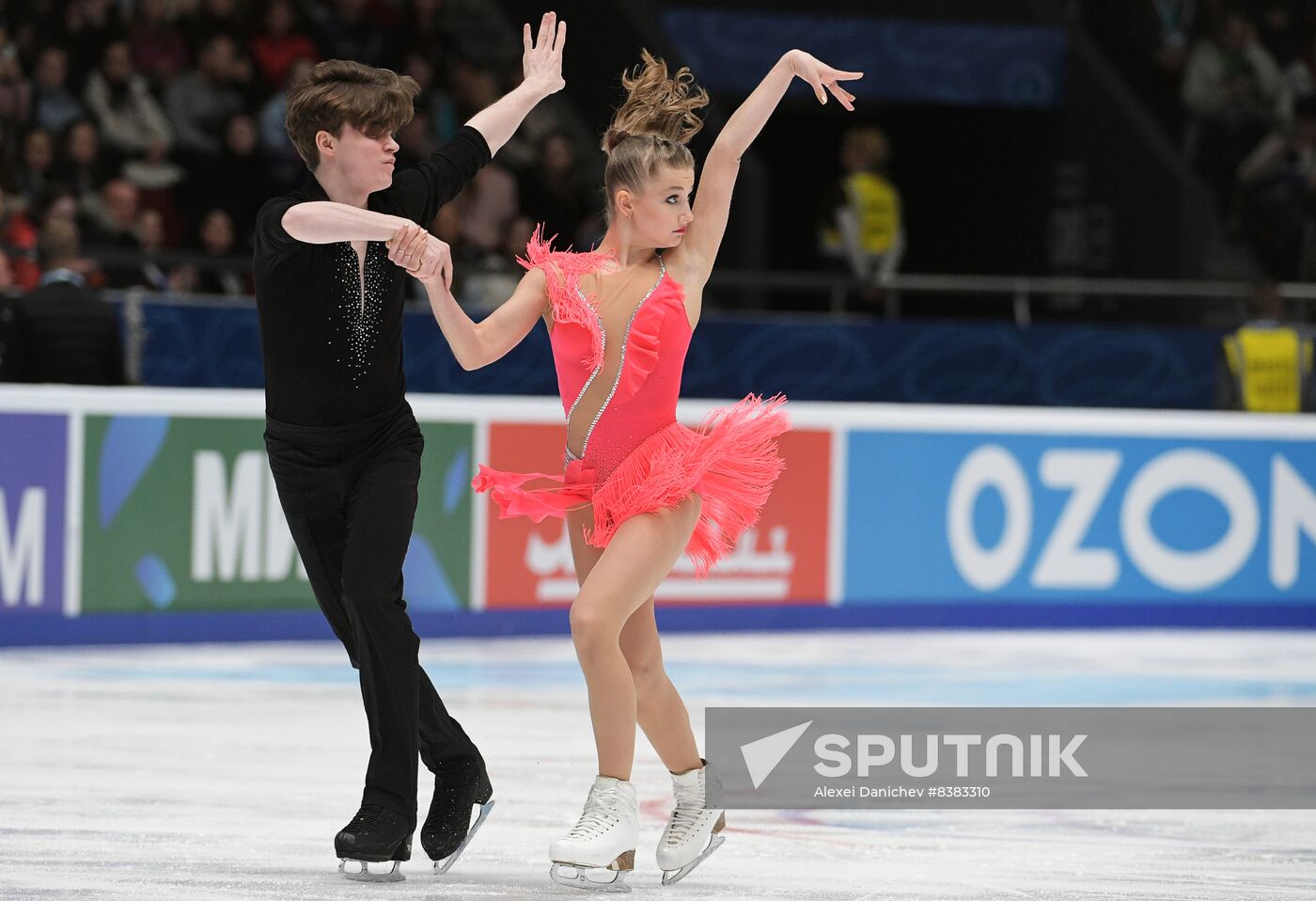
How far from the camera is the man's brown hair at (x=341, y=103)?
4199mm

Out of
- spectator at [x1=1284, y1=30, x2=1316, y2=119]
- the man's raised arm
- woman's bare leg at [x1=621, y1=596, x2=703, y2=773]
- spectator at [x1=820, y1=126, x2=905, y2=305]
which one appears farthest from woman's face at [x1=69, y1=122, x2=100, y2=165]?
spectator at [x1=1284, y1=30, x2=1316, y2=119]

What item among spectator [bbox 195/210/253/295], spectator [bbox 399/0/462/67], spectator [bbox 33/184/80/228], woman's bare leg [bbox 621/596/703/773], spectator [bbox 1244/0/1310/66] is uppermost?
spectator [bbox 1244/0/1310/66]

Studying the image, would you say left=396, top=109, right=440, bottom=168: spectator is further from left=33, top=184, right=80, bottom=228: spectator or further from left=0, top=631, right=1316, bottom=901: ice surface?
left=0, top=631, right=1316, bottom=901: ice surface

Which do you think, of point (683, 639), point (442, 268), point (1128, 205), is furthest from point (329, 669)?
point (1128, 205)

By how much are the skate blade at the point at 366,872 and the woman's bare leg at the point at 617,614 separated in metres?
0.46

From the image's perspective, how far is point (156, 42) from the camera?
1202 centimetres

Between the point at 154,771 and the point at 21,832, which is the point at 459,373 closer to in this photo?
the point at 154,771

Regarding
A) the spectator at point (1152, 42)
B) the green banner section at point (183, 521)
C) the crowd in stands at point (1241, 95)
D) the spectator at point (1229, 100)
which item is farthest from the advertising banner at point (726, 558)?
the spectator at point (1152, 42)

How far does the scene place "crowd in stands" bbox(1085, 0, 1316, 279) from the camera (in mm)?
14484

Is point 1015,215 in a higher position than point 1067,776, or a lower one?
higher

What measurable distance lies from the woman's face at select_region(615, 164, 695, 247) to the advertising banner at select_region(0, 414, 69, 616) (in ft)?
14.2

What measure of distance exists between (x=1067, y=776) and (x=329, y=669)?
3.03m

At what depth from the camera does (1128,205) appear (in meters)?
14.9

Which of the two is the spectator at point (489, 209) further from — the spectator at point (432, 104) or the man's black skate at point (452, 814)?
the man's black skate at point (452, 814)
